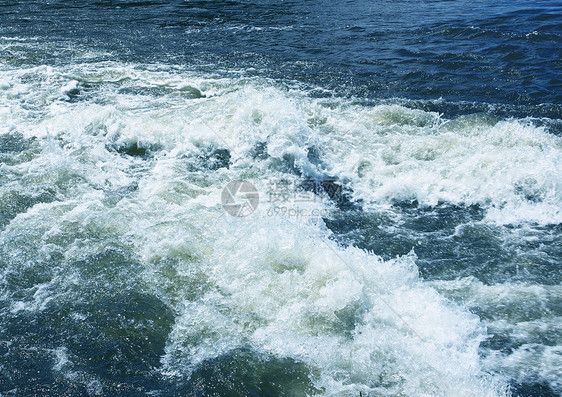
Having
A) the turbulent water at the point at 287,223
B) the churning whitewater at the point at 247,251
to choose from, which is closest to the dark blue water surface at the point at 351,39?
the turbulent water at the point at 287,223

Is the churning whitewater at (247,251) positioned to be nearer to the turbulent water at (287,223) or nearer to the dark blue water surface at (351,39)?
the turbulent water at (287,223)

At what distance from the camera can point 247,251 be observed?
5.28m

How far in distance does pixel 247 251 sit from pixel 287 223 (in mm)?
646

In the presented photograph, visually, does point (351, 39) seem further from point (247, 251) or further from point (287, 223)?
point (247, 251)

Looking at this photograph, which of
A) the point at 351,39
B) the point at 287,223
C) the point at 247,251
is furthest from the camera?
the point at 351,39

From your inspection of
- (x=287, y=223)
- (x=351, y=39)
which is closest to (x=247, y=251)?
(x=287, y=223)

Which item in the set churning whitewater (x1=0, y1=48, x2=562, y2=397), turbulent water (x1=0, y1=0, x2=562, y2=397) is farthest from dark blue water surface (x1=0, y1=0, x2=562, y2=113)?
churning whitewater (x1=0, y1=48, x2=562, y2=397)

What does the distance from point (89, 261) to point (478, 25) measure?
12.7m

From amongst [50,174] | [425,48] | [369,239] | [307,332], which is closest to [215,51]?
[425,48]

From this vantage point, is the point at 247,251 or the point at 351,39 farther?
the point at 351,39

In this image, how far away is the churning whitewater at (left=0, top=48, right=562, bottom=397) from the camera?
158 inches

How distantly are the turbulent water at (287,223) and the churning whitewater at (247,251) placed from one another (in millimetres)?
24

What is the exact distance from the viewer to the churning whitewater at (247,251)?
401 centimetres

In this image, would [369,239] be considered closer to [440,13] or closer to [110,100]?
[110,100]
